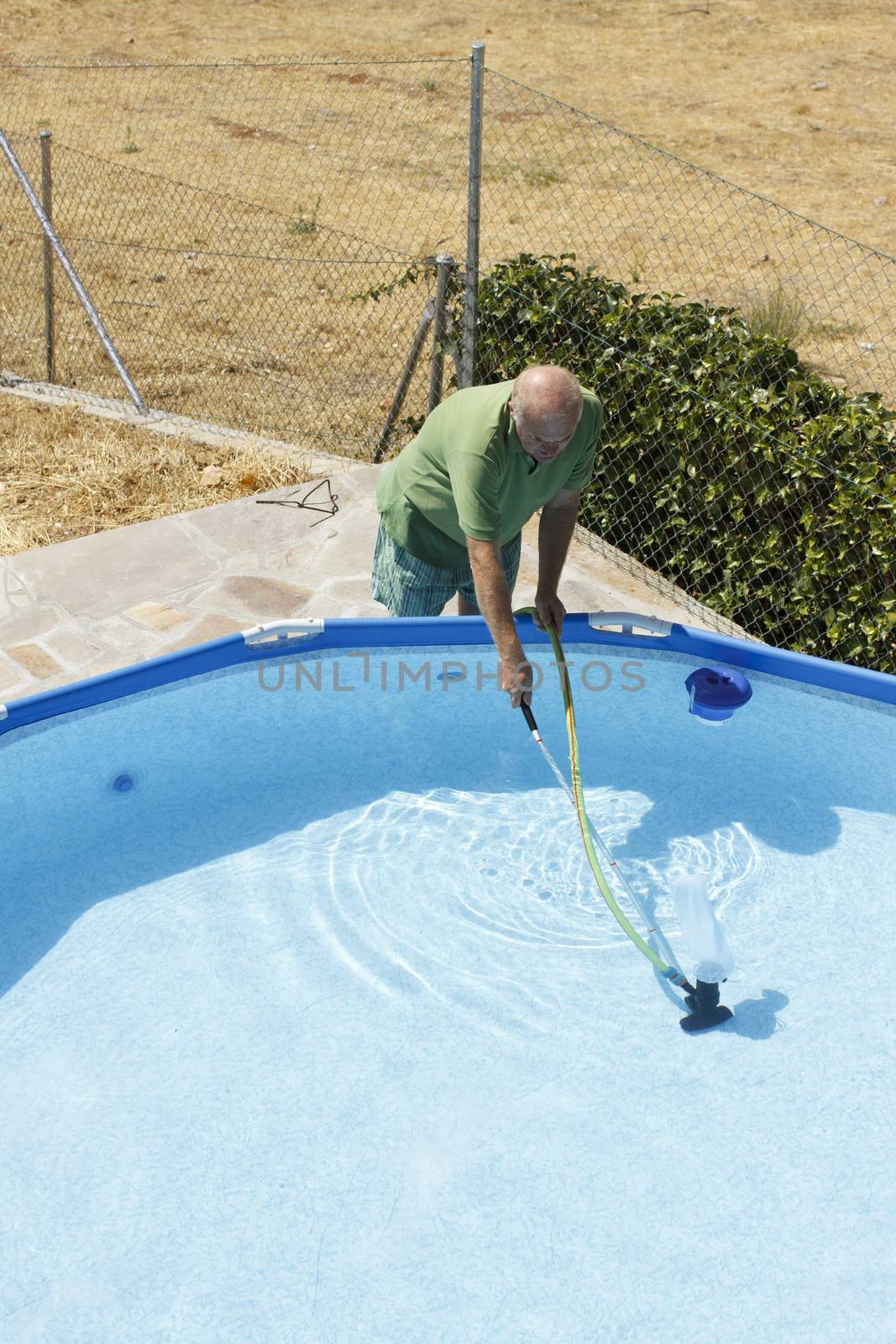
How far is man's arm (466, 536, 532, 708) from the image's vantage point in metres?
3.41

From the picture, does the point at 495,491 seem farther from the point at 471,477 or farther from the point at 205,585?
the point at 205,585

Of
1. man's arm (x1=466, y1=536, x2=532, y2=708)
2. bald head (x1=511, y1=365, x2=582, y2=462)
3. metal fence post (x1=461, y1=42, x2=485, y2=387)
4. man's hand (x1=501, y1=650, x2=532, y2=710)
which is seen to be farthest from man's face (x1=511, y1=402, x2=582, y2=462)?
metal fence post (x1=461, y1=42, x2=485, y2=387)

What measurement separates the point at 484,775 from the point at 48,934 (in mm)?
1706

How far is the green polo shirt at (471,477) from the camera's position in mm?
3357

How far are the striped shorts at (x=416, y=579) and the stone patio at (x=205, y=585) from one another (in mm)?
676

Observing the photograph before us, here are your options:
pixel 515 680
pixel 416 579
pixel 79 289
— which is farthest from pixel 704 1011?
pixel 79 289

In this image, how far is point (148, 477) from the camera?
20.7 ft

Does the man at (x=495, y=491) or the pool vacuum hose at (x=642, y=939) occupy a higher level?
the man at (x=495, y=491)

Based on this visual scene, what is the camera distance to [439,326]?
6.22 meters

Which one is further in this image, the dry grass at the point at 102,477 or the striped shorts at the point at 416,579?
the dry grass at the point at 102,477

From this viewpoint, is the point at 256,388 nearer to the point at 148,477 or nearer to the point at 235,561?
the point at 148,477

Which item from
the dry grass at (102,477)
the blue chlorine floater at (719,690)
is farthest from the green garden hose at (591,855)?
the dry grass at (102,477)

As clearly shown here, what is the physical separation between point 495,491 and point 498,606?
0.33m

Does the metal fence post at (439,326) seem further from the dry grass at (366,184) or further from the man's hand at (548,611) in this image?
the man's hand at (548,611)
